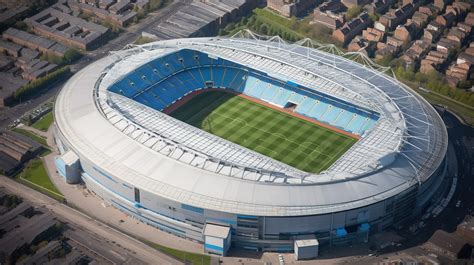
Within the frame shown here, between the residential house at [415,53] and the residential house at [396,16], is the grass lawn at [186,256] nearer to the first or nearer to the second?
the residential house at [415,53]

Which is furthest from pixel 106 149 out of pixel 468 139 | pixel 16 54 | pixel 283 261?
pixel 468 139

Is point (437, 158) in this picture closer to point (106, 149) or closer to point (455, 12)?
point (106, 149)

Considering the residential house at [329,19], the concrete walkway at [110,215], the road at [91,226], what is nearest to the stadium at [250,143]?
the concrete walkway at [110,215]

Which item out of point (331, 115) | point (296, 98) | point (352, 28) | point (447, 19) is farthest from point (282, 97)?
point (447, 19)

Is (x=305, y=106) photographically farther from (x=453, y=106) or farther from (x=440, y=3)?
(x=440, y=3)

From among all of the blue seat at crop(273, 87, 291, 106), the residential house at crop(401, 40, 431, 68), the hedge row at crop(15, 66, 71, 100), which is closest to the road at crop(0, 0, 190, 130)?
the hedge row at crop(15, 66, 71, 100)
